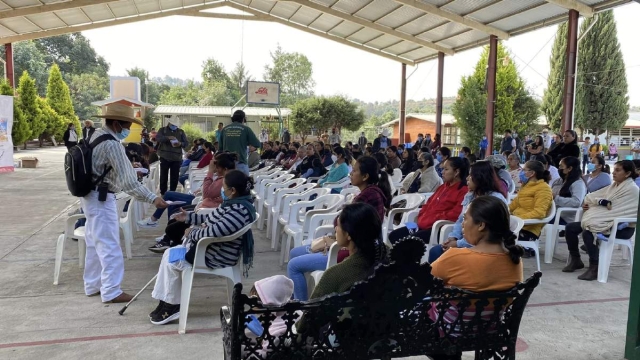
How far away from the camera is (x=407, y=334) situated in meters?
1.99

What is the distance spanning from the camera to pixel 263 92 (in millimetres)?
23594

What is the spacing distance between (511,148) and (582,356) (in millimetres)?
14101

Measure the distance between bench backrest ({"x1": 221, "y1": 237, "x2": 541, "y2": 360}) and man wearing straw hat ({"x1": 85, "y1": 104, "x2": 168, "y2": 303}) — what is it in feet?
6.69

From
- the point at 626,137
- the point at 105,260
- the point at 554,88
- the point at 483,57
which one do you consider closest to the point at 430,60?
the point at 483,57

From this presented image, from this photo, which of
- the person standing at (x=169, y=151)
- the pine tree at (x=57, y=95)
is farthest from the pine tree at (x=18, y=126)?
the person standing at (x=169, y=151)

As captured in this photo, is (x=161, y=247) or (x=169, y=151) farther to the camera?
(x=169, y=151)

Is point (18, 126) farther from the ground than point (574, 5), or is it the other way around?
point (574, 5)

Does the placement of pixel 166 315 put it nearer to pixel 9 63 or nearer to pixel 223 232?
pixel 223 232

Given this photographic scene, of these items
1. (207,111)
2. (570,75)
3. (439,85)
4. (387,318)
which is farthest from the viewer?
(207,111)

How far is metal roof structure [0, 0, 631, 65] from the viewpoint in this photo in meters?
14.0

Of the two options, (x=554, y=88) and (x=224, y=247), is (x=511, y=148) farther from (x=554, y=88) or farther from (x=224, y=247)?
(x=554, y=88)

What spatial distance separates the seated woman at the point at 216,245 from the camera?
11.0 feet

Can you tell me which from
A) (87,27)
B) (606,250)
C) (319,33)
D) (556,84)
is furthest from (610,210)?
(556,84)

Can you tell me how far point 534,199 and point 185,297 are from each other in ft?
10.6
